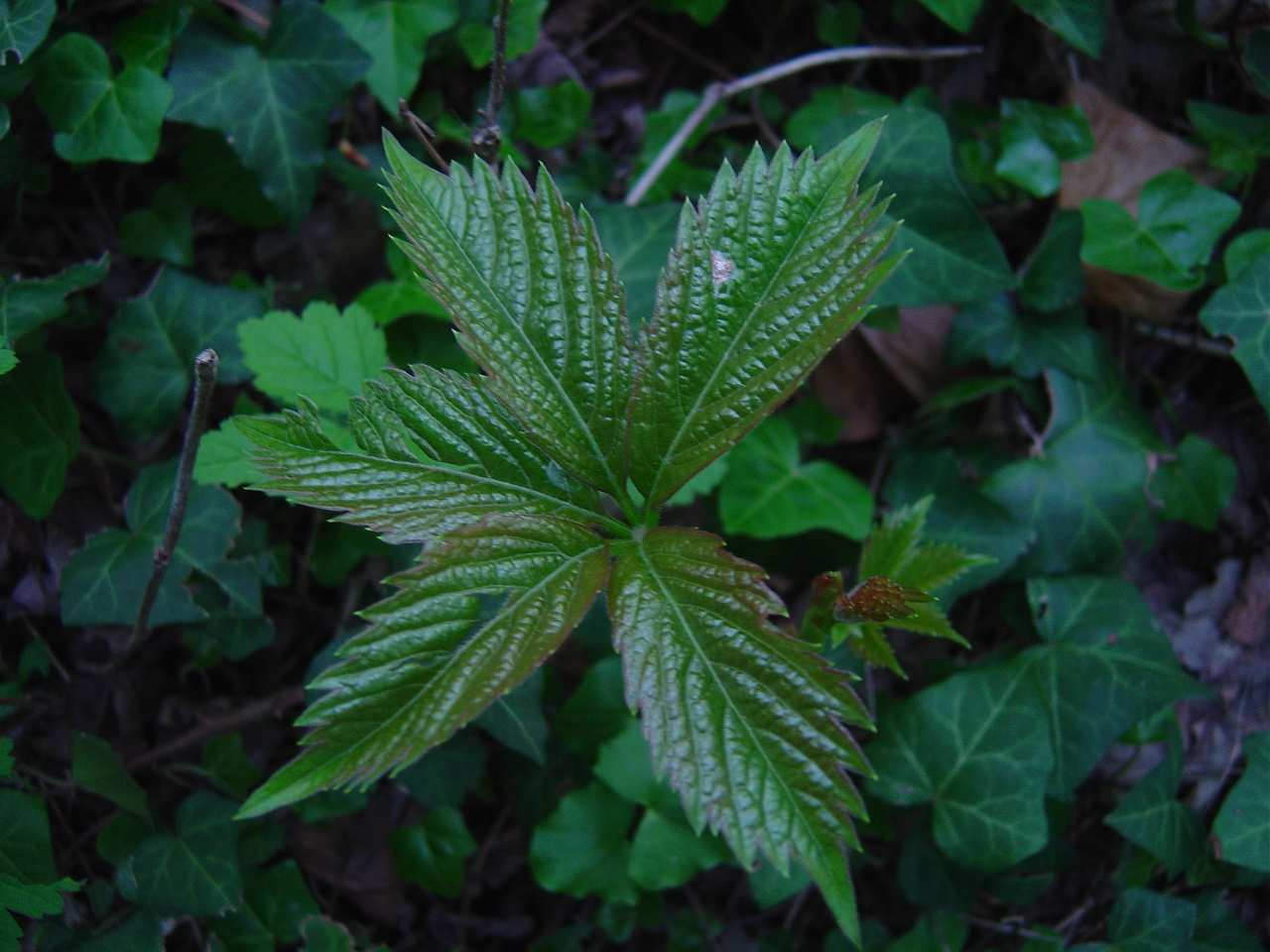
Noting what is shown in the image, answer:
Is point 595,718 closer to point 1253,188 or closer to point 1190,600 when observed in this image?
point 1190,600

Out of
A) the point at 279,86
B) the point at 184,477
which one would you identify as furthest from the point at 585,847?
the point at 279,86

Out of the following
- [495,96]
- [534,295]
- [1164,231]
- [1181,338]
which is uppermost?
[1164,231]

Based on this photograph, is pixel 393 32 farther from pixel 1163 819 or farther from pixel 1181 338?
pixel 1163 819

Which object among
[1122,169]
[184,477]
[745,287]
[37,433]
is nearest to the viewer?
[745,287]

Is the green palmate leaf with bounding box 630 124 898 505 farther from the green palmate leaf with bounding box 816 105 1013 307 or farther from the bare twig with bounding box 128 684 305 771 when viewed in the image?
the bare twig with bounding box 128 684 305 771

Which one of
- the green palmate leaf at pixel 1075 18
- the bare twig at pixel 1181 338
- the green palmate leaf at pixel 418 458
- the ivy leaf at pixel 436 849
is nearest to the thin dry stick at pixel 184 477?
the green palmate leaf at pixel 418 458

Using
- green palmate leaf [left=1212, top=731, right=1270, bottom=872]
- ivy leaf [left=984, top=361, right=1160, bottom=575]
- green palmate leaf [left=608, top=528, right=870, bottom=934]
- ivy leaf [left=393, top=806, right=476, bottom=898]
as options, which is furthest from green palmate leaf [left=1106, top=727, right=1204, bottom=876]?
ivy leaf [left=393, top=806, right=476, bottom=898]

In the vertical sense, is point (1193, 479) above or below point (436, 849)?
above
